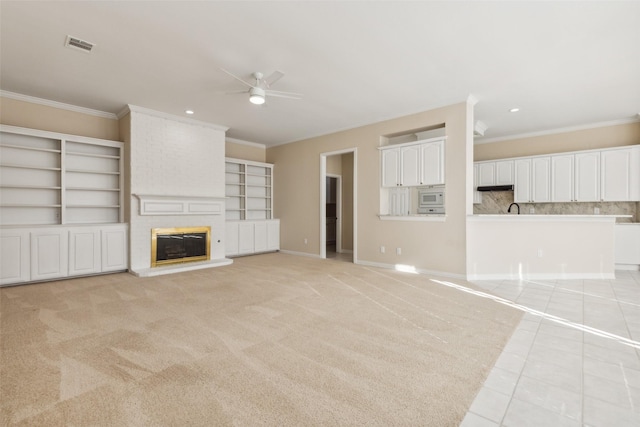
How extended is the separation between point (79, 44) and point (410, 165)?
489 cm

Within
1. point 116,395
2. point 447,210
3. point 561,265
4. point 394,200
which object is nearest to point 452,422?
point 116,395

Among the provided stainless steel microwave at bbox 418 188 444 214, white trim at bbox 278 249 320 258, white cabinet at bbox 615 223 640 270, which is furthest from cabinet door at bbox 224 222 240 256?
white cabinet at bbox 615 223 640 270

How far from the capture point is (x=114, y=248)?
510cm

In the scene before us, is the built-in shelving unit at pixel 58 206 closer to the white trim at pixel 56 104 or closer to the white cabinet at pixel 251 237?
the white trim at pixel 56 104

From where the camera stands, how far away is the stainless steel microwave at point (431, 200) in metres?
7.05

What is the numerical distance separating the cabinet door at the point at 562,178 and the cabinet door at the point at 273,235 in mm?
6485

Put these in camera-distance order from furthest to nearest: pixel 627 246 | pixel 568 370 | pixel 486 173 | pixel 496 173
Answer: pixel 486 173, pixel 496 173, pixel 627 246, pixel 568 370

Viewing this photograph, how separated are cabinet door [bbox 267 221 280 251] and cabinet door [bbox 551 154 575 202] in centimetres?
648

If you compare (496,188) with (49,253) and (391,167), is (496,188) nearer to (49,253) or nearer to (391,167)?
(391,167)

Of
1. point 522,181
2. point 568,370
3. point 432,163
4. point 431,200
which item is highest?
point 432,163

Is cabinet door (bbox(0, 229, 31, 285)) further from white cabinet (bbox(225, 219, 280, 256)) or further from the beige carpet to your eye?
white cabinet (bbox(225, 219, 280, 256))

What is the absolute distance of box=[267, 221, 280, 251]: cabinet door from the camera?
7730 millimetres

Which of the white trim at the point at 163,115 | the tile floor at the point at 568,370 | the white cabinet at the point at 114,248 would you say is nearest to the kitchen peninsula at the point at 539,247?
the tile floor at the point at 568,370

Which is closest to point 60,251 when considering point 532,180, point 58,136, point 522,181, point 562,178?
point 58,136
